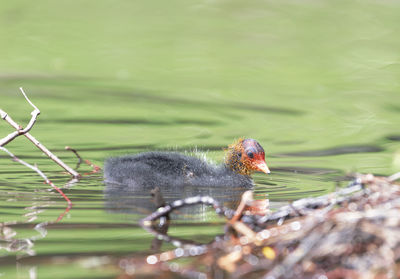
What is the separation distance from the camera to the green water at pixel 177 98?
18.3 ft

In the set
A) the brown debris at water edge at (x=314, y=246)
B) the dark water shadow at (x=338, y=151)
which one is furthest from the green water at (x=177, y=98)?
the brown debris at water edge at (x=314, y=246)

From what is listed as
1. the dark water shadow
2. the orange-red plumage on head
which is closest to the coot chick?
the orange-red plumage on head

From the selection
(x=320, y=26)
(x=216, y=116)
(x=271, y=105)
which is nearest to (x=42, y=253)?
(x=216, y=116)

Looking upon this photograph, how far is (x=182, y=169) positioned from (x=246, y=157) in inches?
25.9

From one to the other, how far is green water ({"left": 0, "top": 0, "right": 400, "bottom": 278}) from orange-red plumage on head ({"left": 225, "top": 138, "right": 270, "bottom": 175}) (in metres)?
0.22

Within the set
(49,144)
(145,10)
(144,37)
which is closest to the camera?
(49,144)

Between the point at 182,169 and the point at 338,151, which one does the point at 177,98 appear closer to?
the point at 338,151

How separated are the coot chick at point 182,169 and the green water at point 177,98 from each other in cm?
20

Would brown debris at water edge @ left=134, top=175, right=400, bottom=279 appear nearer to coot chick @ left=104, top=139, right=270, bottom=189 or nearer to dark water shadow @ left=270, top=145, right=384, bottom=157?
coot chick @ left=104, top=139, right=270, bottom=189

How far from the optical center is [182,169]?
7438mm

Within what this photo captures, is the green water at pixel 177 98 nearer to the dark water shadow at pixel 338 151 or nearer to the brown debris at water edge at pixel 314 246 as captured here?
the dark water shadow at pixel 338 151

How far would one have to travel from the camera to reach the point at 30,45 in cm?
1588

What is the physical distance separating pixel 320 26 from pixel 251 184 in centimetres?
1077

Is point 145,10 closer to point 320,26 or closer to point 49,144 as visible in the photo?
point 320,26
